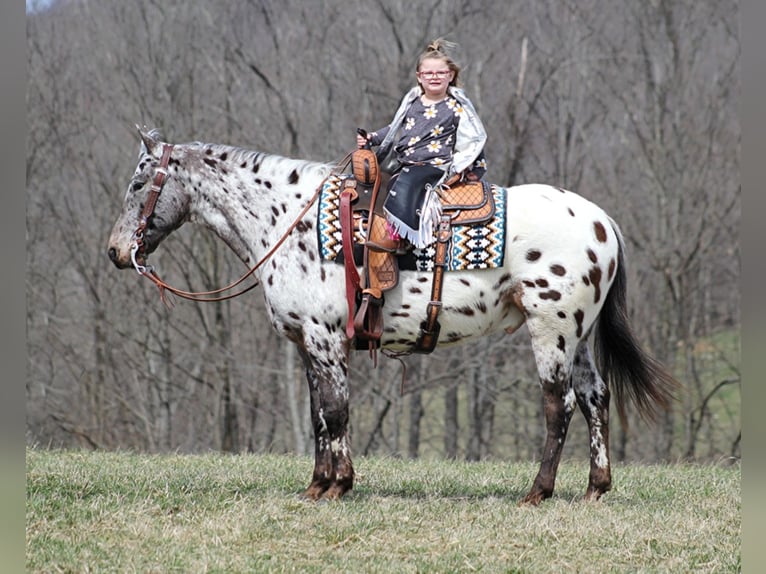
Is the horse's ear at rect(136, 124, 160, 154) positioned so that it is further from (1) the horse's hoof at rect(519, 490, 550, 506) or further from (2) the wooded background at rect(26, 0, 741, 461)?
(2) the wooded background at rect(26, 0, 741, 461)

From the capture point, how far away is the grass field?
4.65 meters

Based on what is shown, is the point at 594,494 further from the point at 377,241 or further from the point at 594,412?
the point at 377,241

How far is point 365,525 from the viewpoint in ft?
17.1

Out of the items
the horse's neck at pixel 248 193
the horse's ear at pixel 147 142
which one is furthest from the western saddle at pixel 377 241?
the horse's ear at pixel 147 142

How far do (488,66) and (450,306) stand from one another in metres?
14.3

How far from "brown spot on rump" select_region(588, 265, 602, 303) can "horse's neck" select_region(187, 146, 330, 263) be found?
6.17 ft

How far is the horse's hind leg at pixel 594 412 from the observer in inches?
243

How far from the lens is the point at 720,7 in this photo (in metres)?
19.5

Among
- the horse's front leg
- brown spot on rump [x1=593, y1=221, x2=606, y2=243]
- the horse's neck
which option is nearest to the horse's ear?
the horse's neck

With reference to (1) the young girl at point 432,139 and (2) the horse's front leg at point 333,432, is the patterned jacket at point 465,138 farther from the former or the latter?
(2) the horse's front leg at point 333,432

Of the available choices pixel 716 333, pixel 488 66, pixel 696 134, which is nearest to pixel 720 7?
pixel 696 134

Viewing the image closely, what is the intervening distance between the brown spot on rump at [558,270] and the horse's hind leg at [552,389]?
32cm
